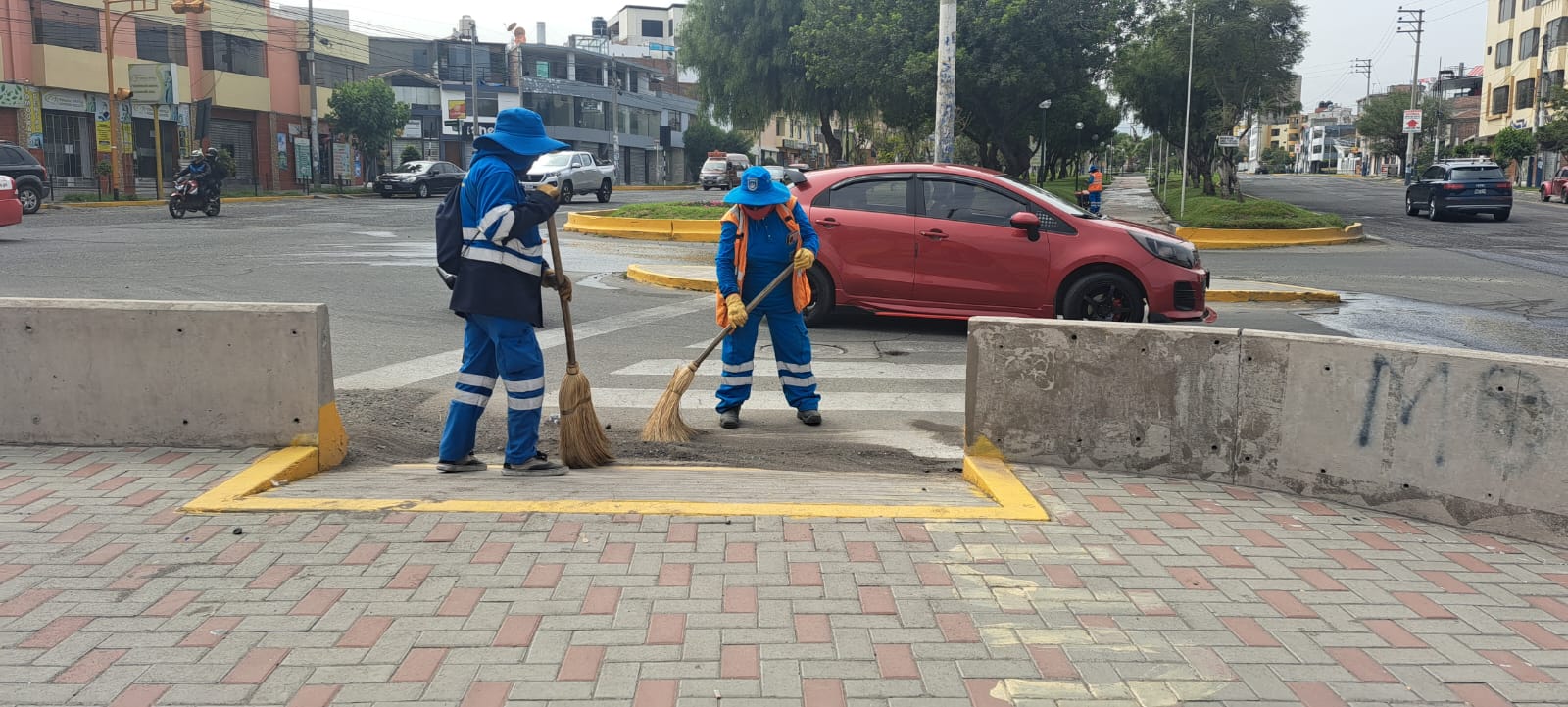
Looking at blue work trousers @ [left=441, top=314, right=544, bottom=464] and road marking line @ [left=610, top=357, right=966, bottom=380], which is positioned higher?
blue work trousers @ [left=441, top=314, right=544, bottom=464]

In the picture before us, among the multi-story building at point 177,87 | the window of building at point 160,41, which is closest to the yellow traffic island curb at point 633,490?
the multi-story building at point 177,87

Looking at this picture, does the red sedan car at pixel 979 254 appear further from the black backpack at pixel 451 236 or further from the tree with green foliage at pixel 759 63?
the tree with green foliage at pixel 759 63

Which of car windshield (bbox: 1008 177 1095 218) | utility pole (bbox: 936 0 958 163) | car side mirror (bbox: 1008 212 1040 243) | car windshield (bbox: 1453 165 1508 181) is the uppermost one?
utility pole (bbox: 936 0 958 163)

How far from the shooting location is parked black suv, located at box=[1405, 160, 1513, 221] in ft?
92.7

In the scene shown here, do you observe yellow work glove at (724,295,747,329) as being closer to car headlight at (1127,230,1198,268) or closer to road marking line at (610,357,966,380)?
road marking line at (610,357,966,380)

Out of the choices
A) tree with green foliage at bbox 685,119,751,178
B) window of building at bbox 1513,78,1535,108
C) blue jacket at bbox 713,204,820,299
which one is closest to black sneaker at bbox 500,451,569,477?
blue jacket at bbox 713,204,820,299

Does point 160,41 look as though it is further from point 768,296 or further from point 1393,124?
point 1393,124

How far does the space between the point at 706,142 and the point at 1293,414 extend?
78.8m

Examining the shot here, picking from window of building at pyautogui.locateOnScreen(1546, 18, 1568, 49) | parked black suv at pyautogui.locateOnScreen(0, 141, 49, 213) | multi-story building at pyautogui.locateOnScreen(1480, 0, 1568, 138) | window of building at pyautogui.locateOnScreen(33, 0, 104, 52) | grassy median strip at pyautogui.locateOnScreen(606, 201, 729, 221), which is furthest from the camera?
multi-story building at pyautogui.locateOnScreen(1480, 0, 1568, 138)

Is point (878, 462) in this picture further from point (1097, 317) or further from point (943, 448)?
point (1097, 317)

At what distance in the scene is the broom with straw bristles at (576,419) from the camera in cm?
571

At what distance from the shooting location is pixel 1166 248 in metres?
9.71

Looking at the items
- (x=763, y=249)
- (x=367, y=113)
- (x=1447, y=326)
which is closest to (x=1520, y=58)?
(x=367, y=113)

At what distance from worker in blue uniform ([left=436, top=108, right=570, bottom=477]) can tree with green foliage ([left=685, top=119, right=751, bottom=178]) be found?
251 feet
